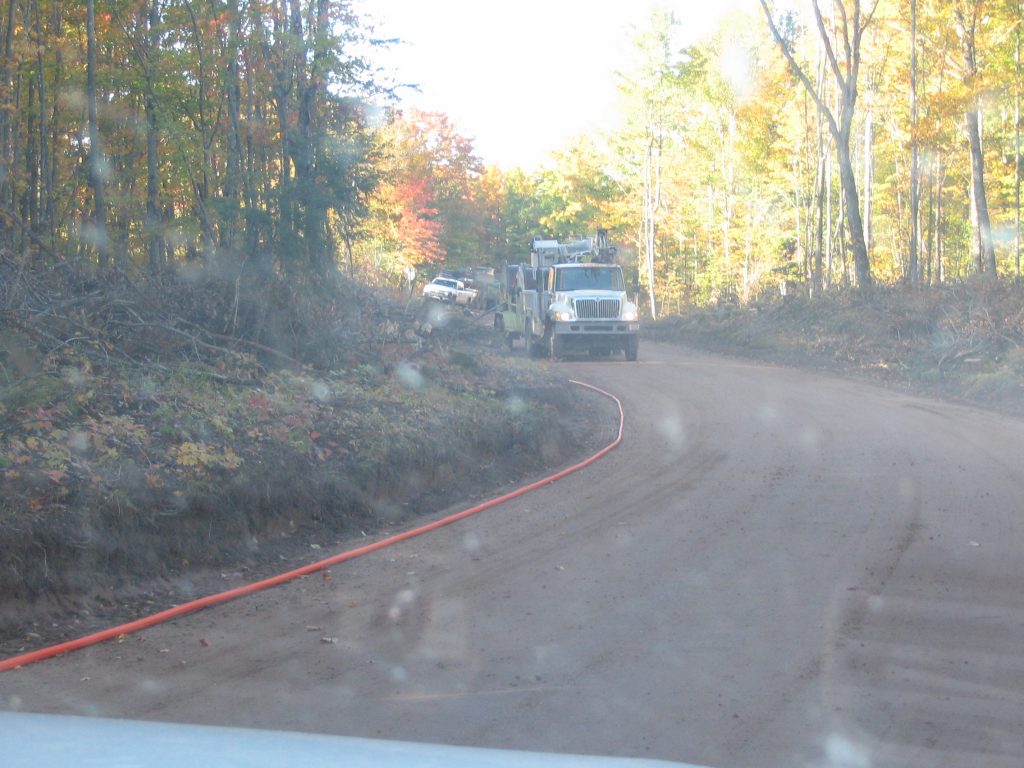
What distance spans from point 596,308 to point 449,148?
23967 mm

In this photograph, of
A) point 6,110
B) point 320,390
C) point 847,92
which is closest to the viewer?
point 320,390

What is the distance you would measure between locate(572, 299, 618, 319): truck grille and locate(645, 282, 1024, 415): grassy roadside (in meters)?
4.76

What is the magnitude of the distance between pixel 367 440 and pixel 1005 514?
6.49 m

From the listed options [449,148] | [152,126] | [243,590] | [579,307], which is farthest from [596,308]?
[449,148]

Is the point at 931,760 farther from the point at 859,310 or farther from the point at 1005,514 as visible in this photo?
the point at 859,310

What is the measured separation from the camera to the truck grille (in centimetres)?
2641

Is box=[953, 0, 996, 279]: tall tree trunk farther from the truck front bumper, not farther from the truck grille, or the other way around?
the truck grille

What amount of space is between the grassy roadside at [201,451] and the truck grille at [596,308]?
11.6 m

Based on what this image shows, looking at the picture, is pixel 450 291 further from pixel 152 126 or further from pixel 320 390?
pixel 320 390

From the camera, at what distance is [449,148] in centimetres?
4775

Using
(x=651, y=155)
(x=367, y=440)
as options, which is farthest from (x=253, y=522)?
(x=651, y=155)

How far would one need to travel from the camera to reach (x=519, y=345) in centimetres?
3247

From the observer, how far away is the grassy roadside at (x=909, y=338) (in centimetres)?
1961

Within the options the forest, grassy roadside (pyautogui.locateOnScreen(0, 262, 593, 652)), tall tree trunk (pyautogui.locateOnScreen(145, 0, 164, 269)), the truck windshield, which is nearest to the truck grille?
the truck windshield
